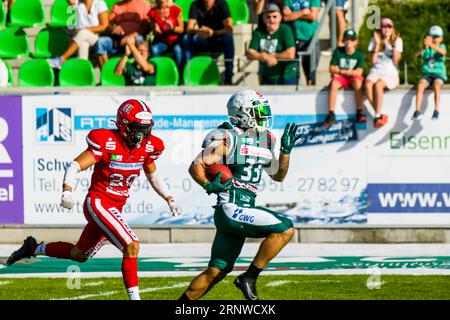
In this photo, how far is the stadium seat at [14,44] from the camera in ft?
66.1

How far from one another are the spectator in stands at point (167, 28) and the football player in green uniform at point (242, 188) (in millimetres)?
7849

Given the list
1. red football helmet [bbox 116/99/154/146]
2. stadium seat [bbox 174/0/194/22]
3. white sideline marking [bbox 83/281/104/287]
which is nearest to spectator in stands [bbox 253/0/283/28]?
stadium seat [bbox 174/0/194/22]

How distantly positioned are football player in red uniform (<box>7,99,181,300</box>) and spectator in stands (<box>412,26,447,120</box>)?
6198 millimetres

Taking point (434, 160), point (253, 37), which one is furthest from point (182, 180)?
point (434, 160)

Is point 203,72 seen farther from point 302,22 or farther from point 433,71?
point 433,71

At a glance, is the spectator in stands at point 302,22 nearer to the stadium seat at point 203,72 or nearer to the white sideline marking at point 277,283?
the stadium seat at point 203,72

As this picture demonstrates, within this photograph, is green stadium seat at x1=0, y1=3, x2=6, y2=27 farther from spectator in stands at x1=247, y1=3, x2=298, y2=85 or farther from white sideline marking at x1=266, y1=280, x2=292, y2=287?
white sideline marking at x1=266, y1=280, x2=292, y2=287

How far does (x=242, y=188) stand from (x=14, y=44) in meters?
10.1

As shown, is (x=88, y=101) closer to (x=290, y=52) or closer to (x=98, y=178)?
(x=290, y=52)

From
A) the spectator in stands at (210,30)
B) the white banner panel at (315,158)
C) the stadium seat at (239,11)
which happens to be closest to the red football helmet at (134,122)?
the white banner panel at (315,158)

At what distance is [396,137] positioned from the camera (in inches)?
691

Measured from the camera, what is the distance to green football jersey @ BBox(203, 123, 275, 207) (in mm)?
10898

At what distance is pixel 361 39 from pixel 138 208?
8162 mm

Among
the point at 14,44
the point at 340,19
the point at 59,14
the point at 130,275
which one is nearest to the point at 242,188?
the point at 130,275
